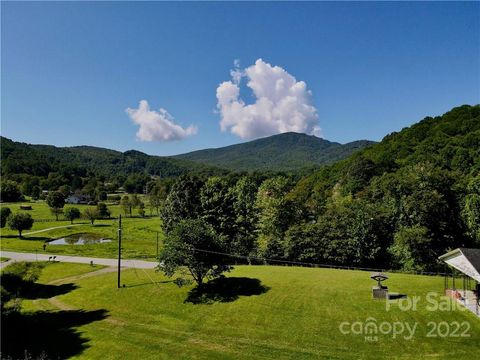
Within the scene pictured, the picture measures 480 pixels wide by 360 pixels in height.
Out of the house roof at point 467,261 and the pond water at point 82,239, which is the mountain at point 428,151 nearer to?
the house roof at point 467,261

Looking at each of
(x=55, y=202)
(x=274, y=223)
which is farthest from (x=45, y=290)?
(x=55, y=202)

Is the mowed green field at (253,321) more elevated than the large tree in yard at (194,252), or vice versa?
A: the large tree in yard at (194,252)

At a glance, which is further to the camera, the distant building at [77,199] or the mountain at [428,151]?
the distant building at [77,199]

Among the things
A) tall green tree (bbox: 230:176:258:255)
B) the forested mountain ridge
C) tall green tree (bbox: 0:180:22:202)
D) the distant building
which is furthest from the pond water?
the distant building

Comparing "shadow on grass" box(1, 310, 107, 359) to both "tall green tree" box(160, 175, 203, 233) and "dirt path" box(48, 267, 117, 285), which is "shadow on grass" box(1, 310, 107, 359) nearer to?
"dirt path" box(48, 267, 117, 285)

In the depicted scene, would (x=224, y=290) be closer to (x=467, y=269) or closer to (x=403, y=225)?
(x=467, y=269)

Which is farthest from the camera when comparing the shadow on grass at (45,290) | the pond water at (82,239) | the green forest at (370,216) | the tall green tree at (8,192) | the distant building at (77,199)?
the distant building at (77,199)

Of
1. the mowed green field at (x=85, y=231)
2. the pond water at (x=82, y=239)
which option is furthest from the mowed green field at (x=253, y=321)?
the pond water at (x=82, y=239)

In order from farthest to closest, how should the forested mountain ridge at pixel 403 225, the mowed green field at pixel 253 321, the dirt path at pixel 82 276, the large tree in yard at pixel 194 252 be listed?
the forested mountain ridge at pixel 403 225
the dirt path at pixel 82 276
the large tree in yard at pixel 194 252
the mowed green field at pixel 253 321
